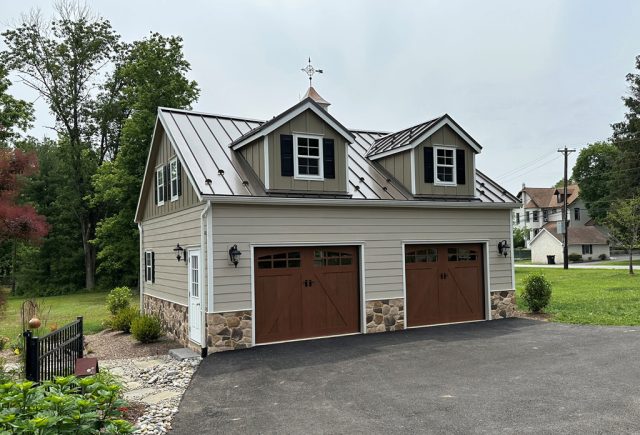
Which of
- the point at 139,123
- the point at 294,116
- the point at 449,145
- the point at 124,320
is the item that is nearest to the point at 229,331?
the point at 294,116

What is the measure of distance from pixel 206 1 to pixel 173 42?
631 inches

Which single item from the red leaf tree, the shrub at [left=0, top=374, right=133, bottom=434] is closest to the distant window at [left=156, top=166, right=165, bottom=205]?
the red leaf tree

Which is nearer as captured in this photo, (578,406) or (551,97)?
(578,406)

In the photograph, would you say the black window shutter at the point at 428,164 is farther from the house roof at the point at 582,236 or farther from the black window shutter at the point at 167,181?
the house roof at the point at 582,236

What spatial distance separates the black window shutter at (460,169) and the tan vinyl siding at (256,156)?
18.2 ft

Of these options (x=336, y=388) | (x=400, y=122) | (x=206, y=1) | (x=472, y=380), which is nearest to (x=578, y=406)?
(x=472, y=380)

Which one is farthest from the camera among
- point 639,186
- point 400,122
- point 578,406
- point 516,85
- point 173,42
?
point 639,186

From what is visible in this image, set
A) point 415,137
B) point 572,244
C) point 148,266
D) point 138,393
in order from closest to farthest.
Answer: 1. point 138,393
2. point 415,137
3. point 148,266
4. point 572,244

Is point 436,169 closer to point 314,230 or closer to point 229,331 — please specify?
point 314,230

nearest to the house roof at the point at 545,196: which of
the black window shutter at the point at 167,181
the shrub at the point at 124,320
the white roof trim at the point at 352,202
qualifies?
the white roof trim at the point at 352,202

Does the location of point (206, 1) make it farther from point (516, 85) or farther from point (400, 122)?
point (400, 122)

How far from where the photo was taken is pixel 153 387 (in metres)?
7.86

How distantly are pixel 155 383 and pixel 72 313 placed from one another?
16.2m

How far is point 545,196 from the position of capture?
62281 millimetres
